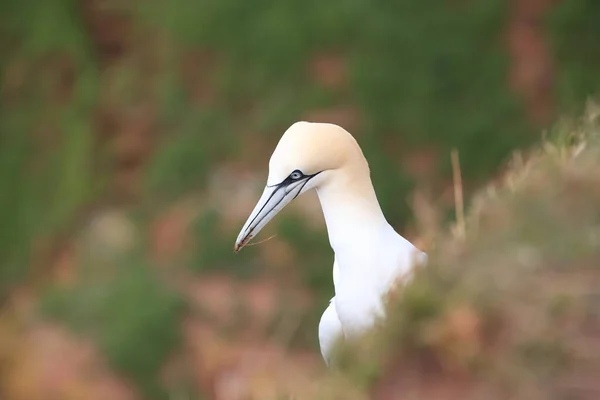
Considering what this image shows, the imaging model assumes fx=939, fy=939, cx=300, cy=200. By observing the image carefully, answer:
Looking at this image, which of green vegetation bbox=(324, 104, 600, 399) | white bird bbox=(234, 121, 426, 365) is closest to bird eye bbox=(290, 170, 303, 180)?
white bird bbox=(234, 121, 426, 365)

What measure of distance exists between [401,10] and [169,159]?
2.41 meters

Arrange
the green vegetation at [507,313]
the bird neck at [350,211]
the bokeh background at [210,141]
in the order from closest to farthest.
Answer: the green vegetation at [507,313]
the bird neck at [350,211]
the bokeh background at [210,141]

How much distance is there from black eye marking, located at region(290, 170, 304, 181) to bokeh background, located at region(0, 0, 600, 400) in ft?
12.7

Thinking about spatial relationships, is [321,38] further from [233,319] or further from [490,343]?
[490,343]

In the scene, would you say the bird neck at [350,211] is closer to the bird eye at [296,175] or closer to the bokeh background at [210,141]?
the bird eye at [296,175]

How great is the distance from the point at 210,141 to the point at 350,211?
5.08 m

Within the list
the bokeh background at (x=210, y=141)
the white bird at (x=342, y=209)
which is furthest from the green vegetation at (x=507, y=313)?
the bokeh background at (x=210, y=141)

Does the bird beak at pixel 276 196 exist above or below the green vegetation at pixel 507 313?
above

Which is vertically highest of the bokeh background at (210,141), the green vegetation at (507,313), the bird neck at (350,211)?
the bokeh background at (210,141)

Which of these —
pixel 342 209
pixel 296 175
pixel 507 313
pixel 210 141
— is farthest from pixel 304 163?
pixel 210 141

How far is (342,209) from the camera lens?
323 centimetres

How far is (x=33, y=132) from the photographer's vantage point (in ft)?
28.5

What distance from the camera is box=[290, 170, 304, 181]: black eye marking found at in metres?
3.17

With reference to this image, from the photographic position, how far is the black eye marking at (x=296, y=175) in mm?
3170
